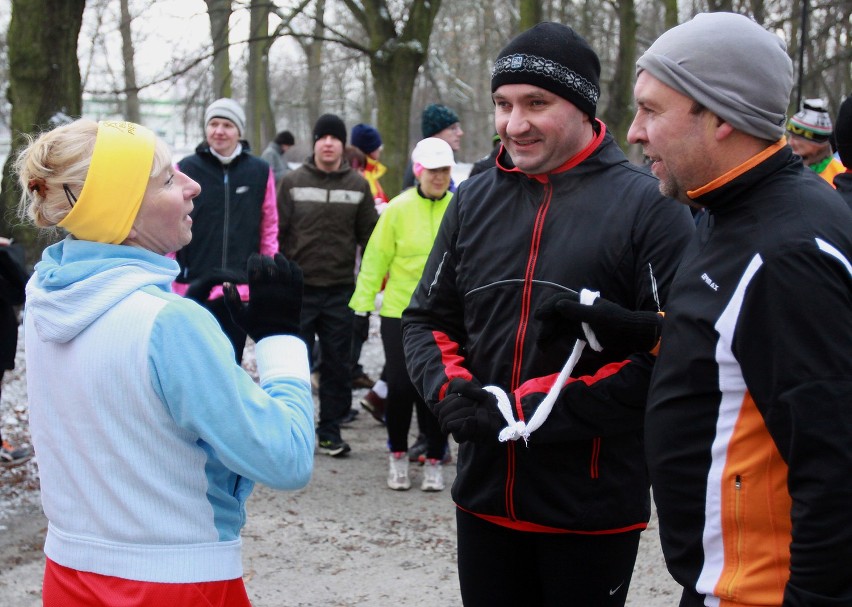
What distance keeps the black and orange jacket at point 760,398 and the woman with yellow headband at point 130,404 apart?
83 cm

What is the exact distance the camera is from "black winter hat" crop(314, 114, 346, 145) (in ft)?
22.9

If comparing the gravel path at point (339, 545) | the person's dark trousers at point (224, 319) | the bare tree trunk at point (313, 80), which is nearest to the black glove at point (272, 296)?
the gravel path at point (339, 545)

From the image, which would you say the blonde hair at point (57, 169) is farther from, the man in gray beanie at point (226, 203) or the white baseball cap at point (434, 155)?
the man in gray beanie at point (226, 203)

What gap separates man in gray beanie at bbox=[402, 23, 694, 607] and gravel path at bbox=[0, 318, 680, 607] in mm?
1875

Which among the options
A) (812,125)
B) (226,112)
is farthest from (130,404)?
(812,125)

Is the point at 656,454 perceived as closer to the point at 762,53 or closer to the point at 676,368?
the point at 676,368

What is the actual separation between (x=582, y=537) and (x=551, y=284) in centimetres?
69

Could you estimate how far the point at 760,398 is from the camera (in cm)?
175

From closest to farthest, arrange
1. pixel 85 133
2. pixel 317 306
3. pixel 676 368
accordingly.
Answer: pixel 676 368, pixel 85 133, pixel 317 306

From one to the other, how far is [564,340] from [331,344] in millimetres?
4337

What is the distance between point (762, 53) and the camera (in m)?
2.01

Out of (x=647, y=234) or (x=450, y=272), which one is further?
(x=450, y=272)

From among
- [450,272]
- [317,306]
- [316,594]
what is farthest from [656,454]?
[317,306]

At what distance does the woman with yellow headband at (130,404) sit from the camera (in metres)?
2.00
